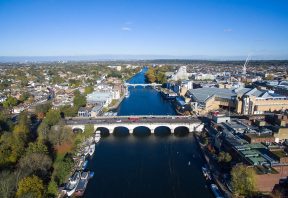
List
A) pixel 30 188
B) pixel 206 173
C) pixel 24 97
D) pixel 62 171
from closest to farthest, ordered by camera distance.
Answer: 1. pixel 30 188
2. pixel 62 171
3. pixel 206 173
4. pixel 24 97

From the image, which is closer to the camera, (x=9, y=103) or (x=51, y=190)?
(x=51, y=190)

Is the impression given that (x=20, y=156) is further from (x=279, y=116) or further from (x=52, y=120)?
(x=279, y=116)

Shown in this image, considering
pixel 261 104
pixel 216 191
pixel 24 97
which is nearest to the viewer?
pixel 216 191

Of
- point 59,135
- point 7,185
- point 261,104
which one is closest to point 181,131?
point 261,104

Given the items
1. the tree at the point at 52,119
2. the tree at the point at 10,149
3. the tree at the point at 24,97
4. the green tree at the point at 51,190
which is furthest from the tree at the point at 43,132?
the tree at the point at 24,97

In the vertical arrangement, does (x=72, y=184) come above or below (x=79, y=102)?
below

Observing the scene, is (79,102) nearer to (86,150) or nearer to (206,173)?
(86,150)

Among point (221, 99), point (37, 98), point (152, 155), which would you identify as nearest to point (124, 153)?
point (152, 155)
